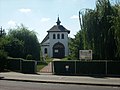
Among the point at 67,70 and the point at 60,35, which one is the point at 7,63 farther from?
the point at 60,35

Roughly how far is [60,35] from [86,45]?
2251 inches

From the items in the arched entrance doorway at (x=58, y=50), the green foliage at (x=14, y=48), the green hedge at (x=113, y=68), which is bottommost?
the green hedge at (x=113, y=68)

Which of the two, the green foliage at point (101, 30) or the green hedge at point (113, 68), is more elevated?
the green foliage at point (101, 30)

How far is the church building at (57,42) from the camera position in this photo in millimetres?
Result: 91500

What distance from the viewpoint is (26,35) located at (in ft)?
182

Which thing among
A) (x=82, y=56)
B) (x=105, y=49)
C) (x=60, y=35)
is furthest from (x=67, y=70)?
(x=60, y=35)

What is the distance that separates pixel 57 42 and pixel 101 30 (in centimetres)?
5869

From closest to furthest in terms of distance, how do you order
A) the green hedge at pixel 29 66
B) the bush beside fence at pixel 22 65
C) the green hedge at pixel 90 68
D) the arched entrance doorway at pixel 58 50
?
the green hedge at pixel 90 68
the green hedge at pixel 29 66
the bush beside fence at pixel 22 65
the arched entrance doorway at pixel 58 50

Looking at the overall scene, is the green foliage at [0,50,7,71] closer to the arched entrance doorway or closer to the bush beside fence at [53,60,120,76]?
the bush beside fence at [53,60,120,76]

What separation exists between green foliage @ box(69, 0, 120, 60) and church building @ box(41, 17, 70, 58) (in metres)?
56.5

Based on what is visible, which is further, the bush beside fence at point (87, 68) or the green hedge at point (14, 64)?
the green hedge at point (14, 64)

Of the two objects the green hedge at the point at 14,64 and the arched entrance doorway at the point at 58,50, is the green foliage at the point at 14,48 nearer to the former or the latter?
the green hedge at the point at 14,64

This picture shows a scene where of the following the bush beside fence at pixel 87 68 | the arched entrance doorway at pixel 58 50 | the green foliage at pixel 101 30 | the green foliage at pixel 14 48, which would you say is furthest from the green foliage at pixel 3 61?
the arched entrance doorway at pixel 58 50

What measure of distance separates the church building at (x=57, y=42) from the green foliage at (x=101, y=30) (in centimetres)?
5651
